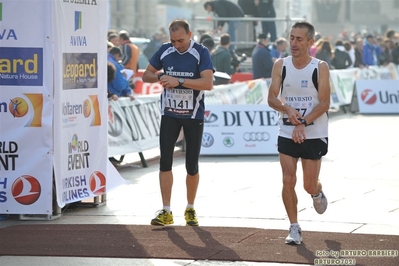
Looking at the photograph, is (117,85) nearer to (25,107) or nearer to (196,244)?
(25,107)

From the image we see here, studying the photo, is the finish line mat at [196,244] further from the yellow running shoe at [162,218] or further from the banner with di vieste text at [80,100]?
the banner with di vieste text at [80,100]

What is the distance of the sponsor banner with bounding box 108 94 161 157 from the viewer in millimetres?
13461

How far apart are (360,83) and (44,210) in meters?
16.0

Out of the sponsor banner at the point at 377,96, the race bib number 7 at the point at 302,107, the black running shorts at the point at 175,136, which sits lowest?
the sponsor banner at the point at 377,96

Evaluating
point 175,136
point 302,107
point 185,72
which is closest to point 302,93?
point 302,107

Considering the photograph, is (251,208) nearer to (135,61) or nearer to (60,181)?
(60,181)

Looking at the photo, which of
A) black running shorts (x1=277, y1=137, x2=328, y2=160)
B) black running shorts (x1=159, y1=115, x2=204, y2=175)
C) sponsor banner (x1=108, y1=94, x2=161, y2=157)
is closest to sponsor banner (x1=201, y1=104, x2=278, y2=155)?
sponsor banner (x1=108, y1=94, x2=161, y2=157)

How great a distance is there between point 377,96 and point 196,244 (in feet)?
55.6

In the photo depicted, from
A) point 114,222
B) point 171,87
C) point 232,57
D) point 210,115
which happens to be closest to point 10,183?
point 114,222

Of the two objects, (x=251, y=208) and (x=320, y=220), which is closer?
(x=320, y=220)

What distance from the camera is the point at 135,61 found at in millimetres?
19438

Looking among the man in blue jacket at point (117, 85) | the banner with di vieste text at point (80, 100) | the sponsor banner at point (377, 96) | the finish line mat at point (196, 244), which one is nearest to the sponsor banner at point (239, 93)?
the man in blue jacket at point (117, 85)

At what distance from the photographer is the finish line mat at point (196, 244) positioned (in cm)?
752

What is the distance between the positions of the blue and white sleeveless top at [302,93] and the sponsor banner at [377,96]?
1617cm
